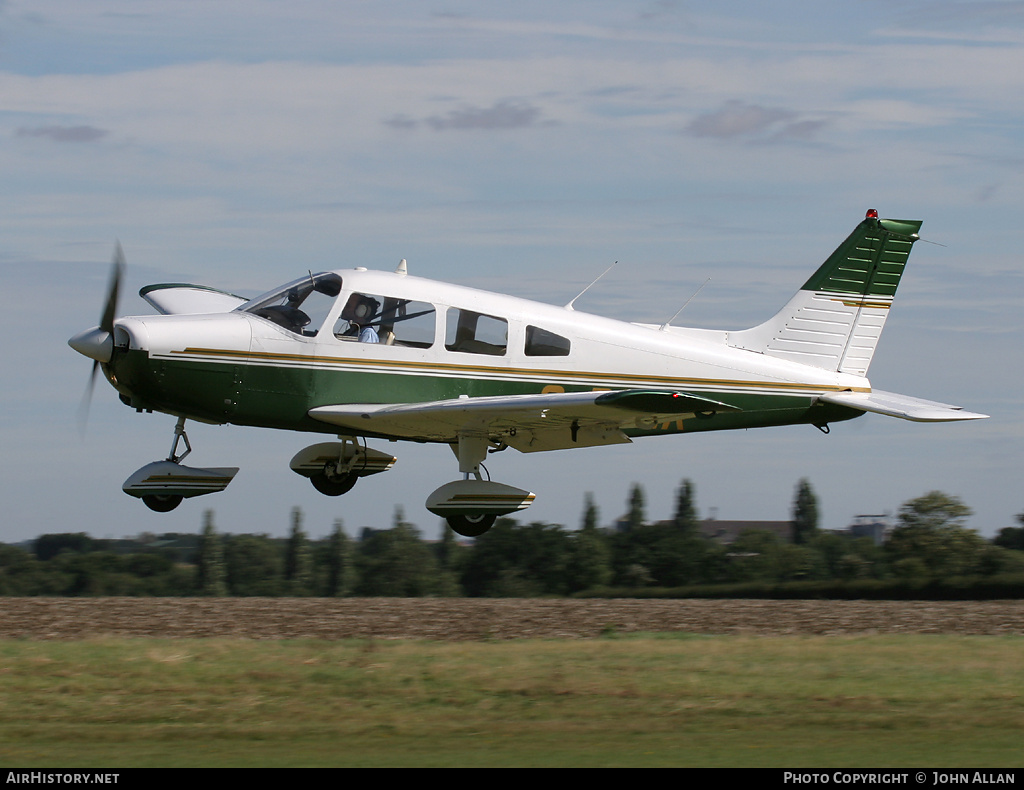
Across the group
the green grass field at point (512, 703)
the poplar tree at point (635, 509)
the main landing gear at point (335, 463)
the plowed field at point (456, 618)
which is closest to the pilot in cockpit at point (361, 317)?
the main landing gear at point (335, 463)

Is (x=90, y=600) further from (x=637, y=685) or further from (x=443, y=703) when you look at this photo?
(x=637, y=685)

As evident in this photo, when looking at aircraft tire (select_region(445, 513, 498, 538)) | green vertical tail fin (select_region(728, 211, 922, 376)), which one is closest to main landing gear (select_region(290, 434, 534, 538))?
aircraft tire (select_region(445, 513, 498, 538))

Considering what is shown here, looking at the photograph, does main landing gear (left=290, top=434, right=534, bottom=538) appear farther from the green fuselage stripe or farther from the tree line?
the tree line

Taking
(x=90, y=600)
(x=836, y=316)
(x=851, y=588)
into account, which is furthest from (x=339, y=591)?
(x=836, y=316)

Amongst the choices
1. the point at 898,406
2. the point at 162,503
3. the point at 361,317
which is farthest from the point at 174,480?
the point at 898,406

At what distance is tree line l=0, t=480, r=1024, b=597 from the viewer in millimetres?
54281

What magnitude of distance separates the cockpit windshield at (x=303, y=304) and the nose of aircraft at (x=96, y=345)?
155 cm

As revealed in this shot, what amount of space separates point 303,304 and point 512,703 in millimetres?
5012

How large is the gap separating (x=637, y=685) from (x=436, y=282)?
509 centimetres

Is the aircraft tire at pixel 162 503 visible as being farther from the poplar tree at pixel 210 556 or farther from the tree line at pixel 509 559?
the poplar tree at pixel 210 556

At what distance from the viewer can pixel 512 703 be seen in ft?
42.2

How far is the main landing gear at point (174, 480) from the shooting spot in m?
14.2

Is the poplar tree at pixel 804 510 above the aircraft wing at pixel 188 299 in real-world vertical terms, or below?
below

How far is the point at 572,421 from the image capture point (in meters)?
14.0
